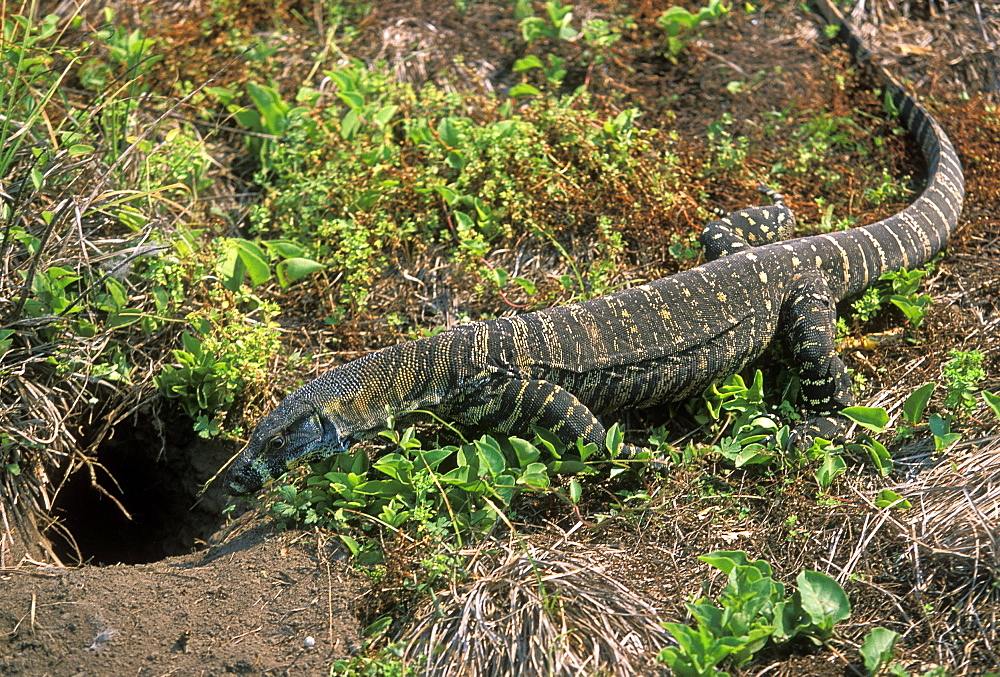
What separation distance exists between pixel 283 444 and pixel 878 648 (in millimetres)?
3012

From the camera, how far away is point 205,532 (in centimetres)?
536

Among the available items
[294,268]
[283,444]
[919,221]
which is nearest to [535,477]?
[283,444]

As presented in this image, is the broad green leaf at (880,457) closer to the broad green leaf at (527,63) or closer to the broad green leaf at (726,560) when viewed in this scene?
the broad green leaf at (726,560)

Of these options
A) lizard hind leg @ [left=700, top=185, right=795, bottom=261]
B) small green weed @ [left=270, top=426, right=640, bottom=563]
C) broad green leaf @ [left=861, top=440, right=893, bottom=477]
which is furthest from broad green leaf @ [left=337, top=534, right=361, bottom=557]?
lizard hind leg @ [left=700, top=185, right=795, bottom=261]

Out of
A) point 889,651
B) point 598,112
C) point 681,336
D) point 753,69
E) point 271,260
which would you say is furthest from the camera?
point 753,69

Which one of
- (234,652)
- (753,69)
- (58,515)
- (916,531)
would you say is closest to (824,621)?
(916,531)

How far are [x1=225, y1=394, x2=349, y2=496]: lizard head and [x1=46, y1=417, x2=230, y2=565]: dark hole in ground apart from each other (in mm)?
734

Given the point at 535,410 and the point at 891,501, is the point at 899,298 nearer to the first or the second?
the point at 891,501

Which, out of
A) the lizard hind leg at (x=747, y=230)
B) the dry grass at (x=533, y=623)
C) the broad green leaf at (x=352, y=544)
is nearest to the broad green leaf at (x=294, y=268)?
the broad green leaf at (x=352, y=544)

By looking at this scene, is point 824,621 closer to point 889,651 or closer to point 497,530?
point 889,651

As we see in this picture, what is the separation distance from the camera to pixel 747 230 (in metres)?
5.99

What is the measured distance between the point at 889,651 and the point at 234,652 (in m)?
2.85

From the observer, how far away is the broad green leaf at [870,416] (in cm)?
470

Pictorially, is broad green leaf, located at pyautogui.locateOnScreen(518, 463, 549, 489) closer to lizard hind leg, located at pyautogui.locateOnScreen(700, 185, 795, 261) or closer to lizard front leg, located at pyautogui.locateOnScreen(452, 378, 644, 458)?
lizard front leg, located at pyautogui.locateOnScreen(452, 378, 644, 458)
